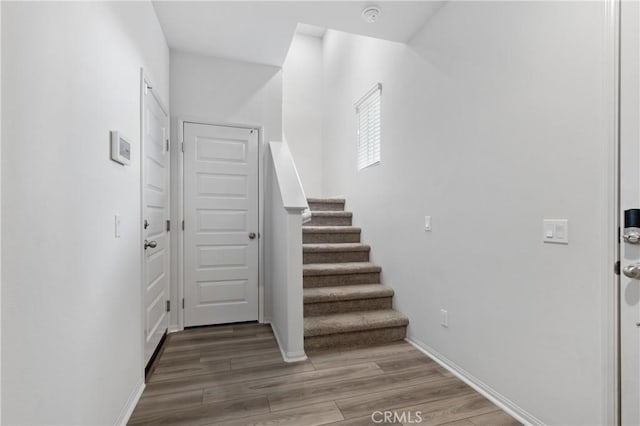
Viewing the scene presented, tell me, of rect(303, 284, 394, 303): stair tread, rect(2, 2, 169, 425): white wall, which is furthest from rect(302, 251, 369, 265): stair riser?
rect(2, 2, 169, 425): white wall

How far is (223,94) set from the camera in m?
3.20

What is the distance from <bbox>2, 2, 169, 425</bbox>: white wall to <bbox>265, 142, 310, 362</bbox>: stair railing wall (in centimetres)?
104

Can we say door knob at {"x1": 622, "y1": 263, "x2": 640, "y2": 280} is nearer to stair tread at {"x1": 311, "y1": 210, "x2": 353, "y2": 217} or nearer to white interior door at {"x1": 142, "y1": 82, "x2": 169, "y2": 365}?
white interior door at {"x1": 142, "y1": 82, "x2": 169, "y2": 365}

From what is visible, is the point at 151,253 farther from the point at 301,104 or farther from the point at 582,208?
the point at 301,104

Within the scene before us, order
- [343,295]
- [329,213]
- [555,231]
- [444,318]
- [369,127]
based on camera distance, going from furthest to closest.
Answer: [329,213] < [369,127] < [343,295] < [444,318] < [555,231]

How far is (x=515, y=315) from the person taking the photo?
172 centimetres

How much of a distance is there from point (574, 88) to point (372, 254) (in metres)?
2.32

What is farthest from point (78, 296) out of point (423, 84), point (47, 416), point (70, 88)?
point (423, 84)

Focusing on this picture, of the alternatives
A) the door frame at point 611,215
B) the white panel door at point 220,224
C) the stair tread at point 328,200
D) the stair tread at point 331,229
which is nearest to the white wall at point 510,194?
the door frame at point 611,215

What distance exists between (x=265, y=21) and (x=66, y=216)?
7.15ft

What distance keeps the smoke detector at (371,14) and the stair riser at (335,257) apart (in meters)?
2.18

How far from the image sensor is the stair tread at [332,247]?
10.6ft

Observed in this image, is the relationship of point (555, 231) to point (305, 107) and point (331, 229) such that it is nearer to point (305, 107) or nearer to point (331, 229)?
point (331, 229)

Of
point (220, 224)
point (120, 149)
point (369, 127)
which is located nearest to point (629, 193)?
point (120, 149)
